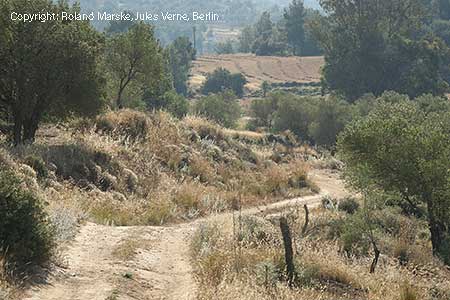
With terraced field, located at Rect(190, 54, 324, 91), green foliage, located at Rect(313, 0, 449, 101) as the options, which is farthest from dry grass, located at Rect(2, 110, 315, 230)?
terraced field, located at Rect(190, 54, 324, 91)

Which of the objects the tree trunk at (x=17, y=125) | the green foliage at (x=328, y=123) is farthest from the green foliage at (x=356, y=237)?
the green foliage at (x=328, y=123)

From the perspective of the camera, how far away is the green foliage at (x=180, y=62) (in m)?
112

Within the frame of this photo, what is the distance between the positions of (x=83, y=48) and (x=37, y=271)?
1363cm

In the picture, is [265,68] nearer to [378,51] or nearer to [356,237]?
[378,51]

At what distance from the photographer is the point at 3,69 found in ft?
63.8

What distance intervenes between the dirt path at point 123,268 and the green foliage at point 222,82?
4060 inches

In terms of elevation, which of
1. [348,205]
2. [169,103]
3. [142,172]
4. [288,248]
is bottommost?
[348,205]

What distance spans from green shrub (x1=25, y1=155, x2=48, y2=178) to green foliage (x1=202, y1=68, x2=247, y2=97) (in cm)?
9992

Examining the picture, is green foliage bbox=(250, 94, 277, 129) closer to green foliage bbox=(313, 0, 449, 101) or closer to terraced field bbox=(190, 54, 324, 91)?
green foliage bbox=(313, 0, 449, 101)

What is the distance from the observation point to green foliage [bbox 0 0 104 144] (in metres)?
19.4

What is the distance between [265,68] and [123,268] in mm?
125478

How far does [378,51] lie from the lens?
277 ft

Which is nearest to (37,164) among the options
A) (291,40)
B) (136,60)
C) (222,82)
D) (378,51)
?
Result: (136,60)

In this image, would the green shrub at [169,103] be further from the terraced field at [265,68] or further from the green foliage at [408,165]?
the terraced field at [265,68]
